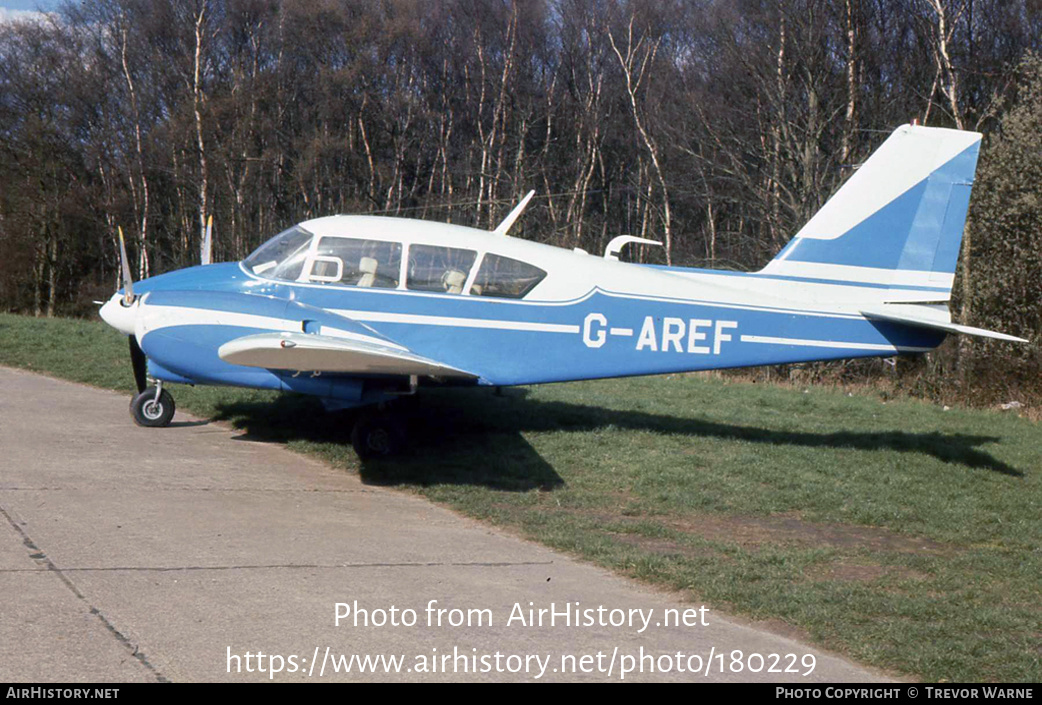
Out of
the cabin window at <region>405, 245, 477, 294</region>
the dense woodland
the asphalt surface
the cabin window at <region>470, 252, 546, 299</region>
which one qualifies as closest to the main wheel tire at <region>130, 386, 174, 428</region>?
the asphalt surface

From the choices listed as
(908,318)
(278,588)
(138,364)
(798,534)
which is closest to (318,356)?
(278,588)

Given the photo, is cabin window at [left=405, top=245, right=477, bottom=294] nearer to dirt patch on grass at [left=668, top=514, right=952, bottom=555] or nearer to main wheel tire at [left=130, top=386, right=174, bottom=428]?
main wheel tire at [left=130, top=386, right=174, bottom=428]

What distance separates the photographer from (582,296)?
1016cm

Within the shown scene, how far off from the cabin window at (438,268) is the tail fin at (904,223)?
→ 3.52 meters

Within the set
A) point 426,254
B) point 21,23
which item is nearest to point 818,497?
point 426,254

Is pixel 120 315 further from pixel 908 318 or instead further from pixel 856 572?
pixel 908 318

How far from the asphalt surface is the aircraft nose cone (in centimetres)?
164

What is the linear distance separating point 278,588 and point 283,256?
5.18 meters

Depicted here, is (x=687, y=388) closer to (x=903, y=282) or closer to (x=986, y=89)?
(x=903, y=282)

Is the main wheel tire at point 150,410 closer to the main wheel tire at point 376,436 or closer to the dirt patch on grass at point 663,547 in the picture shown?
the main wheel tire at point 376,436

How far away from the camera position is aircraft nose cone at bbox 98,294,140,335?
33.6 feet

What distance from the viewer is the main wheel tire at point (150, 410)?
10.8 meters

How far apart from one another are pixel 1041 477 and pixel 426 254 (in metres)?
7.11

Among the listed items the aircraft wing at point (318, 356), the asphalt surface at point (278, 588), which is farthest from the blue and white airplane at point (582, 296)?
the asphalt surface at point (278, 588)
